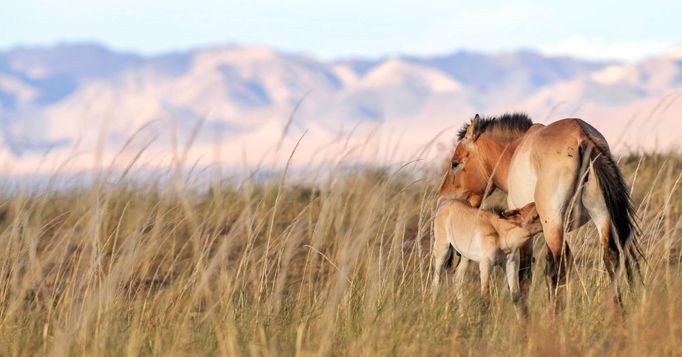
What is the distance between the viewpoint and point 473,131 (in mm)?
A: 8438

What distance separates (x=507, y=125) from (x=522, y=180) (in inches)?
38.6

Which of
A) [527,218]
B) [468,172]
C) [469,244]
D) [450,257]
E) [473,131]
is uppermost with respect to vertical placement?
[473,131]

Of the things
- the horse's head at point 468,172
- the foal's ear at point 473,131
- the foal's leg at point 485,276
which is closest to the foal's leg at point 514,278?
the foal's leg at point 485,276

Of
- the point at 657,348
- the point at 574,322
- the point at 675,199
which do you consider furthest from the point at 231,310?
the point at 675,199

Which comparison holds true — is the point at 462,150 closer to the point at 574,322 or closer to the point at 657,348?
the point at 574,322

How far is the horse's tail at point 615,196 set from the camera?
23.1 ft

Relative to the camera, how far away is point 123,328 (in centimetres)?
673

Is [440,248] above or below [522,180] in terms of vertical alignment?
below

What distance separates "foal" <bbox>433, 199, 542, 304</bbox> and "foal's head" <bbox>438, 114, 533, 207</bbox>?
22 cm

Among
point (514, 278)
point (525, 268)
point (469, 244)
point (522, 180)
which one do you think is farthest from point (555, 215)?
point (469, 244)

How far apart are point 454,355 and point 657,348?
0.98 metres

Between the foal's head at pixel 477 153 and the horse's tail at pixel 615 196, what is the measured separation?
1.25 m

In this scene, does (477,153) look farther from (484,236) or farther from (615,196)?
A: (615,196)

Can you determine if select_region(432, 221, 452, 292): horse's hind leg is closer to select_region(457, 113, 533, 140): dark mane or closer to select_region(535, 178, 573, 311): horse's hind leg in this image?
select_region(457, 113, 533, 140): dark mane
